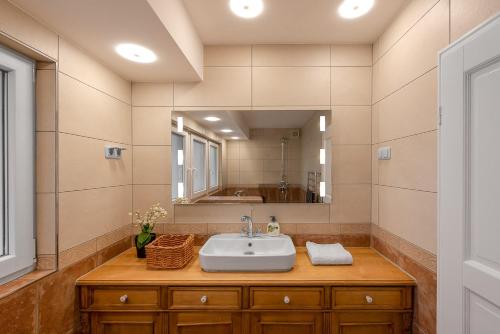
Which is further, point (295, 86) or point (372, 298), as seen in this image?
point (295, 86)

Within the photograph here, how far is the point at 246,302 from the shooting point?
1.48m

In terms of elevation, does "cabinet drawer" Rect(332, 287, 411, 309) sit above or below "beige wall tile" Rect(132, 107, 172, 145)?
below

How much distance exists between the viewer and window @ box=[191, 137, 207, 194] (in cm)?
209

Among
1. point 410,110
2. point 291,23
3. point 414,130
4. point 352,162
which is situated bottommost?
point 352,162

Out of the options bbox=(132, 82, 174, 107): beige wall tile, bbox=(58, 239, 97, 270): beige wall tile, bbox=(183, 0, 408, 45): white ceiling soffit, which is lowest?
bbox=(58, 239, 97, 270): beige wall tile

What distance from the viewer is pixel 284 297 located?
148cm

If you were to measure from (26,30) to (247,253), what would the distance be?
5.57ft

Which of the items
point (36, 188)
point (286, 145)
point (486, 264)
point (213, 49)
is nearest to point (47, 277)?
point (36, 188)

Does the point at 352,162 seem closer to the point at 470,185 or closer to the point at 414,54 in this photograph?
the point at 414,54

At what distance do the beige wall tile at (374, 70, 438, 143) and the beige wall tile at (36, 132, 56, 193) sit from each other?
6.10 ft

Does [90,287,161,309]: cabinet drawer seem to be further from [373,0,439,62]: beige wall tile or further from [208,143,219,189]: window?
[373,0,439,62]: beige wall tile

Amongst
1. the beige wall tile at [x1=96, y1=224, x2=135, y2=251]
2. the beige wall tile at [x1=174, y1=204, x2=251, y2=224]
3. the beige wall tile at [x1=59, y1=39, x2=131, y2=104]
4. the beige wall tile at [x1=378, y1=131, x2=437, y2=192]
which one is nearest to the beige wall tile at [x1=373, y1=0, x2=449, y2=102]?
the beige wall tile at [x1=378, y1=131, x2=437, y2=192]

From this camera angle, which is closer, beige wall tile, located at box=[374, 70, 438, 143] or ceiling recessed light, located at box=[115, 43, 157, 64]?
beige wall tile, located at box=[374, 70, 438, 143]

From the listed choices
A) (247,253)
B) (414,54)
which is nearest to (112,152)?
(247,253)
